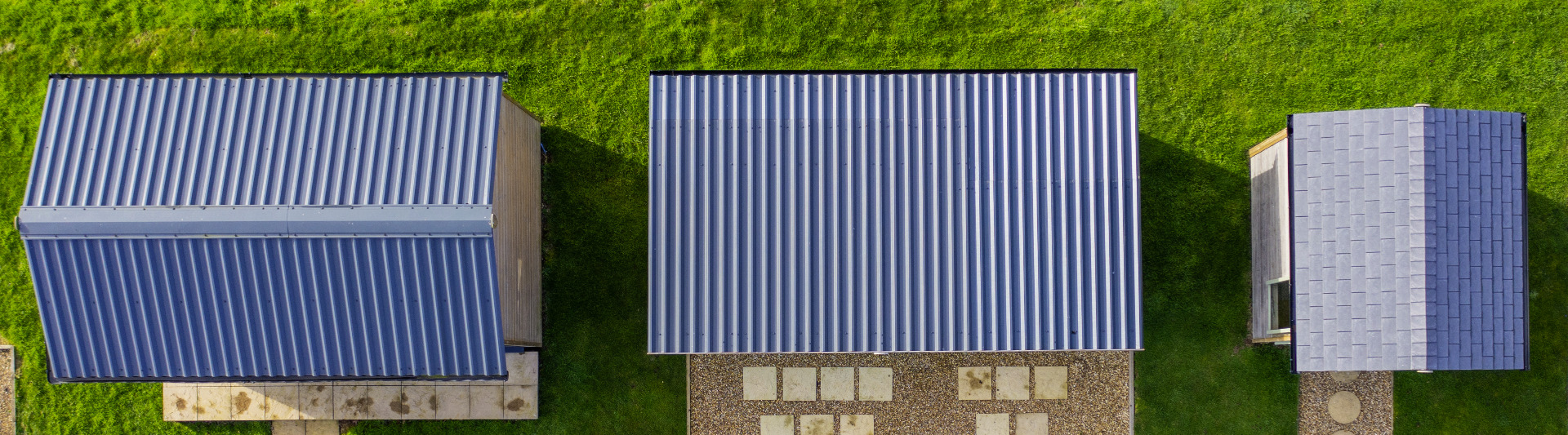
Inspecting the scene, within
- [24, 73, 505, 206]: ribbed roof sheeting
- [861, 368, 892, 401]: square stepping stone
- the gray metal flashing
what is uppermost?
[24, 73, 505, 206]: ribbed roof sheeting

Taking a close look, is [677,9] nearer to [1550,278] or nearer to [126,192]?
[126,192]

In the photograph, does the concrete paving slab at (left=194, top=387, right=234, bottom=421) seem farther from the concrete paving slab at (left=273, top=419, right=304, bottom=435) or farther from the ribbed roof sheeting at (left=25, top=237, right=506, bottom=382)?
the ribbed roof sheeting at (left=25, top=237, right=506, bottom=382)

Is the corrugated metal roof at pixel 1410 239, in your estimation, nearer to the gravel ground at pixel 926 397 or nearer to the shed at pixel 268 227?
the gravel ground at pixel 926 397

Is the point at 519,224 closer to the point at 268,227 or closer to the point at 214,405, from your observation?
the point at 268,227

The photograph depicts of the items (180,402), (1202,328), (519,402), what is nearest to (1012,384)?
(1202,328)

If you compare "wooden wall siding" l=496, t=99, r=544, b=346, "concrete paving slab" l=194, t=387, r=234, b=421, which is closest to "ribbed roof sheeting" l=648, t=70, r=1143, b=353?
"wooden wall siding" l=496, t=99, r=544, b=346

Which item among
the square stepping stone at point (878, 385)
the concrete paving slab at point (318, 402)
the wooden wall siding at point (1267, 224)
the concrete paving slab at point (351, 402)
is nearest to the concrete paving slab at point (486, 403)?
the concrete paving slab at point (351, 402)
